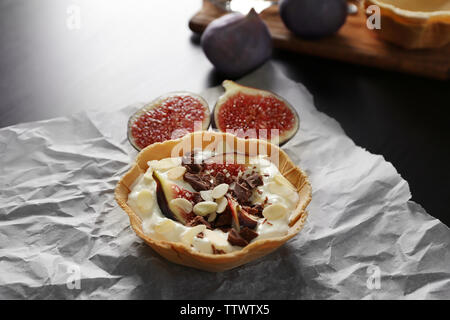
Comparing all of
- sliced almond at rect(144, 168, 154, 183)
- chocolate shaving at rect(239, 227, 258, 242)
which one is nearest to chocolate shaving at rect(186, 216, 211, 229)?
chocolate shaving at rect(239, 227, 258, 242)

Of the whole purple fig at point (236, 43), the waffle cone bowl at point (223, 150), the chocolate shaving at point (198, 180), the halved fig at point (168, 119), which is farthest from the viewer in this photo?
the whole purple fig at point (236, 43)

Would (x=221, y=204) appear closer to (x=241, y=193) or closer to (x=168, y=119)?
(x=241, y=193)

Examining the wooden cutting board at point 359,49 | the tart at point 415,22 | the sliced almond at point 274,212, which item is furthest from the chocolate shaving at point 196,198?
the tart at point 415,22

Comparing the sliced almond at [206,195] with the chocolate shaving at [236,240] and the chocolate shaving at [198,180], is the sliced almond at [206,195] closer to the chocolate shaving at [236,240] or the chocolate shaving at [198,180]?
the chocolate shaving at [198,180]

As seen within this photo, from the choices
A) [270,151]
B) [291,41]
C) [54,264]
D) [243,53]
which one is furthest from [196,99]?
[54,264]

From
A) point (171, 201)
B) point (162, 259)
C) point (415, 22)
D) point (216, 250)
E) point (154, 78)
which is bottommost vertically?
point (162, 259)

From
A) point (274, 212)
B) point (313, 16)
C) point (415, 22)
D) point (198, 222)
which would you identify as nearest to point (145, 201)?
point (198, 222)

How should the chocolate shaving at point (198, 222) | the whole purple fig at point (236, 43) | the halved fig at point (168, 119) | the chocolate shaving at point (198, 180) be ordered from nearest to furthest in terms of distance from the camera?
the chocolate shaving at point (198, 222)
the chocolate shaving at point (198, 180)
the halved fig at point (168, 119)
the whole purple fig at point (236, 43)
